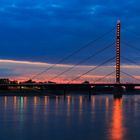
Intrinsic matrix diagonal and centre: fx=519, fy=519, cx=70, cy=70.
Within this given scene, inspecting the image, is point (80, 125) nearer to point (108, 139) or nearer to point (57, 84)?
point (108, 139)

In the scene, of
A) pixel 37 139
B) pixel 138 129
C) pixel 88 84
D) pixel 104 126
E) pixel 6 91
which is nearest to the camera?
pixel 37 139

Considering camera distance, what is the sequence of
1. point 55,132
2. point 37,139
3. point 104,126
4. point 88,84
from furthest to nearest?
point 88,84, point 104,126, point 55,132, point 37,139

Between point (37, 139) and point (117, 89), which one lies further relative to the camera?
point (117, 89)

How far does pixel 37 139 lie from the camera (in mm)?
17578

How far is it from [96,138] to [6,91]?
240ft

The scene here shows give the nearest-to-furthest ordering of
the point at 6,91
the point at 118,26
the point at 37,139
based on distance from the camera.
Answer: the point at 37,139 → the point at 118,26 → the point at 6,91

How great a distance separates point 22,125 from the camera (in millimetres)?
22672

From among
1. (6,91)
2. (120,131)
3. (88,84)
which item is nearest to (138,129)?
(120,131)

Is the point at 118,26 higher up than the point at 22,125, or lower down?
higher up

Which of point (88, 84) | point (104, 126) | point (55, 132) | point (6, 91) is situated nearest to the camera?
point (55, 132)

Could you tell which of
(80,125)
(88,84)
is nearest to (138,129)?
(80,125)

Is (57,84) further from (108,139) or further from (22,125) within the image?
(108,139)

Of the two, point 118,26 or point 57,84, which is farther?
point 118,26

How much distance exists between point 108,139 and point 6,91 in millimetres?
73749
